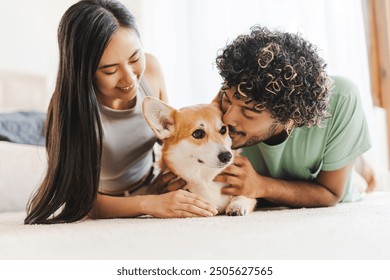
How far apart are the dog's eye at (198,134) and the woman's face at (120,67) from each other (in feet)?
0.89

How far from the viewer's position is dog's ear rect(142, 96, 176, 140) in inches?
53.0

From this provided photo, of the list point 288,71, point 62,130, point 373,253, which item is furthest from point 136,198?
point 373,253

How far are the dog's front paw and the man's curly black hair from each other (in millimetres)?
244

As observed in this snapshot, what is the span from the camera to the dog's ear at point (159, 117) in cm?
135

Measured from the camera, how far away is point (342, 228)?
1021mm

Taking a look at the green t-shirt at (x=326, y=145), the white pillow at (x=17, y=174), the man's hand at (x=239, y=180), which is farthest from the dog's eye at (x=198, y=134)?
the white pillow at (x=17, y=174)

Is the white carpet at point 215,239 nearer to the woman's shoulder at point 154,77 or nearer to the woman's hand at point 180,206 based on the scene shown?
the woman's hand at point 180,206

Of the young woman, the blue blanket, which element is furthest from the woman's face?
the blue blanket

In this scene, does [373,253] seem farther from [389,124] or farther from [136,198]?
[389,124]

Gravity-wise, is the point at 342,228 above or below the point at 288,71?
below

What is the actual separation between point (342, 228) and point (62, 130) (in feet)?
2.65

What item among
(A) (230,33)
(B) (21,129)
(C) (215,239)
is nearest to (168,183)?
(C) (215,239)

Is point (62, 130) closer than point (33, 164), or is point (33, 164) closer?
point (62, 130)

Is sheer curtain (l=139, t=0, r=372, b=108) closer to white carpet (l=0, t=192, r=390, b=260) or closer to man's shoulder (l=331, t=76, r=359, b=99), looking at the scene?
man's shoulder (l=331, t=76, r=359, b=99)
